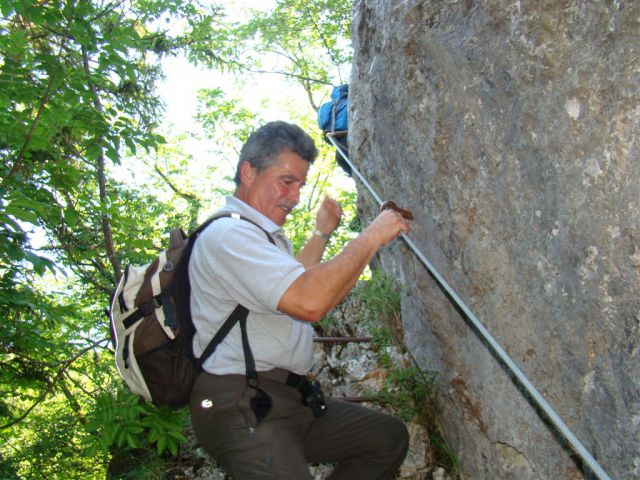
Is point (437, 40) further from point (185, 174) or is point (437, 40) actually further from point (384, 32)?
point (185, 174)

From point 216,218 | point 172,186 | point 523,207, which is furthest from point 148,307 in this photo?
point 172,186

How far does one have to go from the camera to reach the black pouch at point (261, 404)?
258cm

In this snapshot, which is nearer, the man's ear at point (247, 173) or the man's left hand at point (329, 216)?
the man's ear at point (247, 173)

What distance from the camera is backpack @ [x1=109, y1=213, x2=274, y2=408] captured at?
2.74 meters

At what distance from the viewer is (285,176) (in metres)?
3.11

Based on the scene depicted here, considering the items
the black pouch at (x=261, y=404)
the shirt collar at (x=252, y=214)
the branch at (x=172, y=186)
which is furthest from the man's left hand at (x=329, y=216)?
the branch at (x=172, y=186)

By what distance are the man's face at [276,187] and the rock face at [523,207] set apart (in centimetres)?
93

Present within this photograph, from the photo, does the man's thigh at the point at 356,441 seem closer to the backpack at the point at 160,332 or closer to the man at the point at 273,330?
the man at the point at 273,330

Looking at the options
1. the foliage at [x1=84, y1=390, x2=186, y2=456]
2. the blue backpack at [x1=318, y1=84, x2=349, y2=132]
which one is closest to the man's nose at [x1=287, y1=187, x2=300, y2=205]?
the foliage at [x1=84, y1=390, x2=186, y2=456]

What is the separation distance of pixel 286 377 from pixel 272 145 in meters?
1.28

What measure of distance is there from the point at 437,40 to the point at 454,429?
2.52 meters

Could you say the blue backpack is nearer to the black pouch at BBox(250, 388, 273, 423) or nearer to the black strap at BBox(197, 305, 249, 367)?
the black strap at BBox(197, 305, 249, 367)

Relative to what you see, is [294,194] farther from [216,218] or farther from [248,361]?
[248,361]

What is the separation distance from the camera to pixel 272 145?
123 inches
